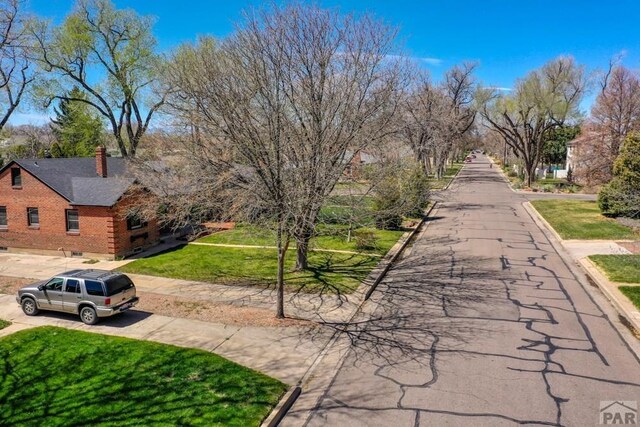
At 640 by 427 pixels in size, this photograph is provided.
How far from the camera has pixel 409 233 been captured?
26.6 metres

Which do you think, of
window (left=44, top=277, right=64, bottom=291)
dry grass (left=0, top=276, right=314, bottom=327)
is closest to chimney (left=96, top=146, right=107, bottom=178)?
dry grass (left=0, top=276, right=314, bottom=327)

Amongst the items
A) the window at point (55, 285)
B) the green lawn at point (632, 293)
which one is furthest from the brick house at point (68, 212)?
the green lawn at point (632, 293)

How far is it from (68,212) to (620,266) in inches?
994

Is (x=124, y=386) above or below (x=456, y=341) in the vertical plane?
below

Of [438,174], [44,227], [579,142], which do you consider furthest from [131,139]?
[579,142]

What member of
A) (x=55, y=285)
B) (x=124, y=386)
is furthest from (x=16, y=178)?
(x=124, y=386)

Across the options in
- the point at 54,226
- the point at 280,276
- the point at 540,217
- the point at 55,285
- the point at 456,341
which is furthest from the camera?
the point at 540,217

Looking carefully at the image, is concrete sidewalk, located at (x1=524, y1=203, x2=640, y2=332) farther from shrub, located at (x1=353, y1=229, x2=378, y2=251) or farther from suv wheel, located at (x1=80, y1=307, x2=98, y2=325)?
suv wheel, located at (x1=80, y1=307, x2=98, y2=325)

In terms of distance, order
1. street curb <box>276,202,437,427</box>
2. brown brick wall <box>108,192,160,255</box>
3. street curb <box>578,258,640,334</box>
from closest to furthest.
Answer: street curb <box>276,202,437,427</box> < street curb <box>578,258,640,334</box> < brown brick wall <box>108,192,160,255</box>

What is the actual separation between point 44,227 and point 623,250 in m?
28.4

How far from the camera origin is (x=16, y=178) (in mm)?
23391

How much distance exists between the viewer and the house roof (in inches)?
864

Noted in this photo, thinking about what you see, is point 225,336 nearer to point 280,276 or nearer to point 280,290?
point 280,290

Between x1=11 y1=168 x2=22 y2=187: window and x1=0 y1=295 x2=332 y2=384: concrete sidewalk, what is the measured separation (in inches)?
443
